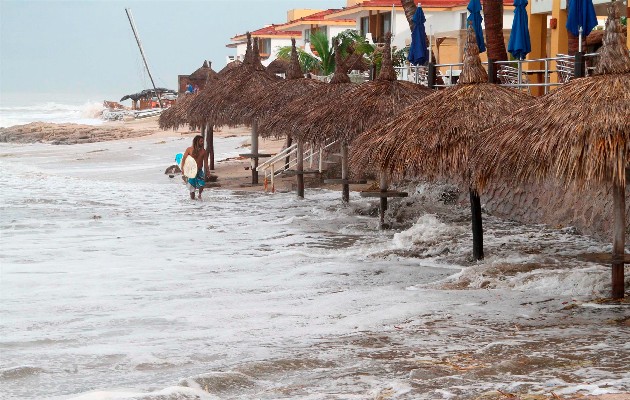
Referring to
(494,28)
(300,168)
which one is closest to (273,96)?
(300,168)

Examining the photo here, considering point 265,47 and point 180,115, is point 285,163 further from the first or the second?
point 265,47

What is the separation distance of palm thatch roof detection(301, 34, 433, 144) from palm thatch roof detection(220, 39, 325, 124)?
3.90 meters

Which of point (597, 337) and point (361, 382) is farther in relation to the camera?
point (597, 337)

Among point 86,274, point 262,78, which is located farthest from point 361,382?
point 262,78

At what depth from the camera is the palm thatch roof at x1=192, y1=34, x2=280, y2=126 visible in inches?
915

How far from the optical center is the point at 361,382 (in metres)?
7.75

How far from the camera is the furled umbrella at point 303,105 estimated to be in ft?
59.0

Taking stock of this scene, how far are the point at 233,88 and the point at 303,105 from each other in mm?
5183

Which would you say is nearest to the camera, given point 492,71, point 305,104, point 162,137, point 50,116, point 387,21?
point 492,71

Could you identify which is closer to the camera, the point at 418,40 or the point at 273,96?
the point at 418,40

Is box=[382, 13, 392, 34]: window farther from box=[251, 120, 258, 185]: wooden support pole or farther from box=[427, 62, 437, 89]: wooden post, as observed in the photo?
box=[427, 62, 437, 89]: wooden post

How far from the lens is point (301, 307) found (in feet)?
35.6

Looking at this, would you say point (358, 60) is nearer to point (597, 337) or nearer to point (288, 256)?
point (288, 256)

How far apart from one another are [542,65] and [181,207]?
8.92m
